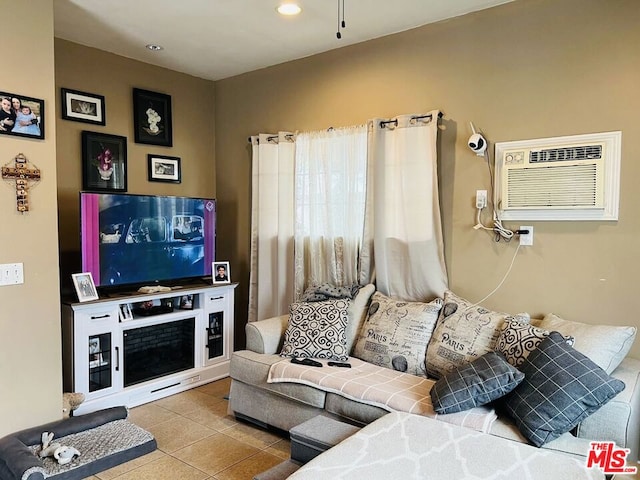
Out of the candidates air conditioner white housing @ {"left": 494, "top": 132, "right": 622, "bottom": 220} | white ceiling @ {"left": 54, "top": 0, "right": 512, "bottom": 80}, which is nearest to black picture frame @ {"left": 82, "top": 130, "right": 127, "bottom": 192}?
white ceiling @ {"left": 54, "top": 0, "right": 512, "bottom": 80}

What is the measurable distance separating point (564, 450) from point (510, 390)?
1.06 feet

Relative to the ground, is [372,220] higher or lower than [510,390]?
higher

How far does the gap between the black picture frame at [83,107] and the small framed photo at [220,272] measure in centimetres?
150

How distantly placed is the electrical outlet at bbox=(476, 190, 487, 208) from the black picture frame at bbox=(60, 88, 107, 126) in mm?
3014

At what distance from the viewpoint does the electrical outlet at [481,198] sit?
3.17m

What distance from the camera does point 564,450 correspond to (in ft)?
6.95

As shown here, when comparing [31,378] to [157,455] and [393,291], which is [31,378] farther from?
[393,291]

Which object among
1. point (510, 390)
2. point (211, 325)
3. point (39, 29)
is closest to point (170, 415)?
point (211, 325)

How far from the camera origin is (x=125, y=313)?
11.9 feet

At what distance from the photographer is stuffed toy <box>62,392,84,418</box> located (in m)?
3.07

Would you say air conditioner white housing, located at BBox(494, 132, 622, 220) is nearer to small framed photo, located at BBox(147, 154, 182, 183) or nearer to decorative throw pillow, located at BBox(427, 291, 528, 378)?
decorative throw pillow, located at BBox(427, 291, 528, 378)

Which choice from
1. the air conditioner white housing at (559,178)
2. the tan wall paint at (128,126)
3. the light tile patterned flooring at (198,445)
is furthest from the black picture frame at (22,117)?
the air conditioner white housing at (559,178)

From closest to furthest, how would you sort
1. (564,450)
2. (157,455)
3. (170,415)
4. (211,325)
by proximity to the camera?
(564,450)
(157,455)
(170,415)
(211,325)

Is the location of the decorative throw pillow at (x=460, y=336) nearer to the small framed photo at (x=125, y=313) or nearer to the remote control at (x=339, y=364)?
the remote control at (x=339, y=364)
